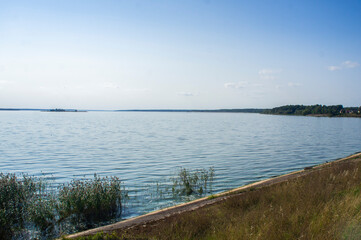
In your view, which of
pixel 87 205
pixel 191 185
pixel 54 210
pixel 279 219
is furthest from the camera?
pixel 191 185

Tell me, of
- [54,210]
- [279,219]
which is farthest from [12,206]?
[279,219]

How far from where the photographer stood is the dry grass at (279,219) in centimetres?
655

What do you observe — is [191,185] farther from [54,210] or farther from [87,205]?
[54,210]

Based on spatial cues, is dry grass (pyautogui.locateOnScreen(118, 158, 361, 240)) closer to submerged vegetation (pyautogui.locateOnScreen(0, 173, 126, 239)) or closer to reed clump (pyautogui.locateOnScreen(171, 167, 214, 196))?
submerged vegetation (pyautogui.locateOnScreen(0, 173, 126, 239))

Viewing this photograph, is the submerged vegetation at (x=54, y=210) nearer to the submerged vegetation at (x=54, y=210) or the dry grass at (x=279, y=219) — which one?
the submerged vegetation at (x=54, y=210)

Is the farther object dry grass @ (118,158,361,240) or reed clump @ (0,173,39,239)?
reed clump @ (0,173,39,239)

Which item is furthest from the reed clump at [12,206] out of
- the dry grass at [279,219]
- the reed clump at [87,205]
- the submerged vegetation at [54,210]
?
the dry grass at [279,219]

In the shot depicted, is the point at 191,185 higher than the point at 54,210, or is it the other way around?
the point at 54,210

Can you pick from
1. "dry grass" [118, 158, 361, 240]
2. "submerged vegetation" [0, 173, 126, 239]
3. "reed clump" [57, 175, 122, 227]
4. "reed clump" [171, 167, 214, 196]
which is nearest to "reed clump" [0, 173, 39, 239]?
"submerged vegetation" [0, 173, 126, 239]

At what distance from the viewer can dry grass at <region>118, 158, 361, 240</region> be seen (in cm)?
655

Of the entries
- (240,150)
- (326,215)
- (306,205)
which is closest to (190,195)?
(306,205)

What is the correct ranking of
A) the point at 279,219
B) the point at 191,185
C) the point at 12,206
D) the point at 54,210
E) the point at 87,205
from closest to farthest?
the point at 279,219 → the point at 12,206 → the point at 87,205 → the point at 54,210 → the point at 191,185

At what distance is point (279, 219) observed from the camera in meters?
7.59

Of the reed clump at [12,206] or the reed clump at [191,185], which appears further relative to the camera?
the reed clump at [191,185]
